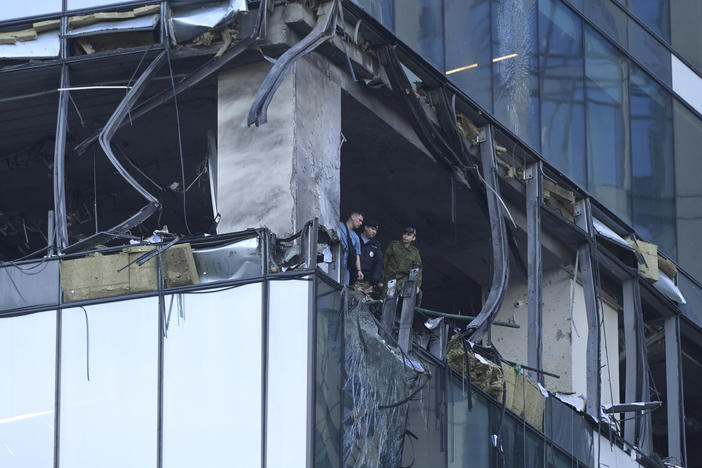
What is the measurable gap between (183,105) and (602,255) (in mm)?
9489

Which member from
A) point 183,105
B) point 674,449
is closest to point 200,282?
point 183,105

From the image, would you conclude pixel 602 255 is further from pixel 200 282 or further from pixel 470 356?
pixel 200 282

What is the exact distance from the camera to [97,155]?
28.2m

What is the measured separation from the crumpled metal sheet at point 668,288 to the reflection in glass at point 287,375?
1311 centimetres

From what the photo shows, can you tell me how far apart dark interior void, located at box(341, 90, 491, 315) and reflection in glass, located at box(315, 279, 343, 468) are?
4.70 metres

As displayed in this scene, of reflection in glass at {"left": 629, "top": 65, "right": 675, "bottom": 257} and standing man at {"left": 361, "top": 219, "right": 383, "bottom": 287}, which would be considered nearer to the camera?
standing man at {"left": 361, "top": 219, "right": 383, "bottom": 287}

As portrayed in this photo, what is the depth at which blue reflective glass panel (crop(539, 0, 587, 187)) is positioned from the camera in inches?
1200

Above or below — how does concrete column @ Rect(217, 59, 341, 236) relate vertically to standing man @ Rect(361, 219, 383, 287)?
above

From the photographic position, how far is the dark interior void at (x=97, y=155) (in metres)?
24.9

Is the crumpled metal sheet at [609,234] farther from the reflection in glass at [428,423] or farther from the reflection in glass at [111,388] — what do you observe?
the reflection in glass at [111,388]

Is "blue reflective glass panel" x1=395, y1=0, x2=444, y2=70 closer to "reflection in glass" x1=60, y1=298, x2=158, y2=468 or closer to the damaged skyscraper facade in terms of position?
the damaged skyscraper facade

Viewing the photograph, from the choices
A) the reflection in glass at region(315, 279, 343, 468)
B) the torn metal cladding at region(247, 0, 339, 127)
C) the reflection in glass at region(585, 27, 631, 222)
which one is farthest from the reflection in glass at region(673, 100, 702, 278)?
the reflection in glass at region(315, 279, 343, 468)

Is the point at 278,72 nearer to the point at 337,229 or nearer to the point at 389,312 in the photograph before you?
the point at 337,229

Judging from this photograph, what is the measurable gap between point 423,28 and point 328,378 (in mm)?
7731
